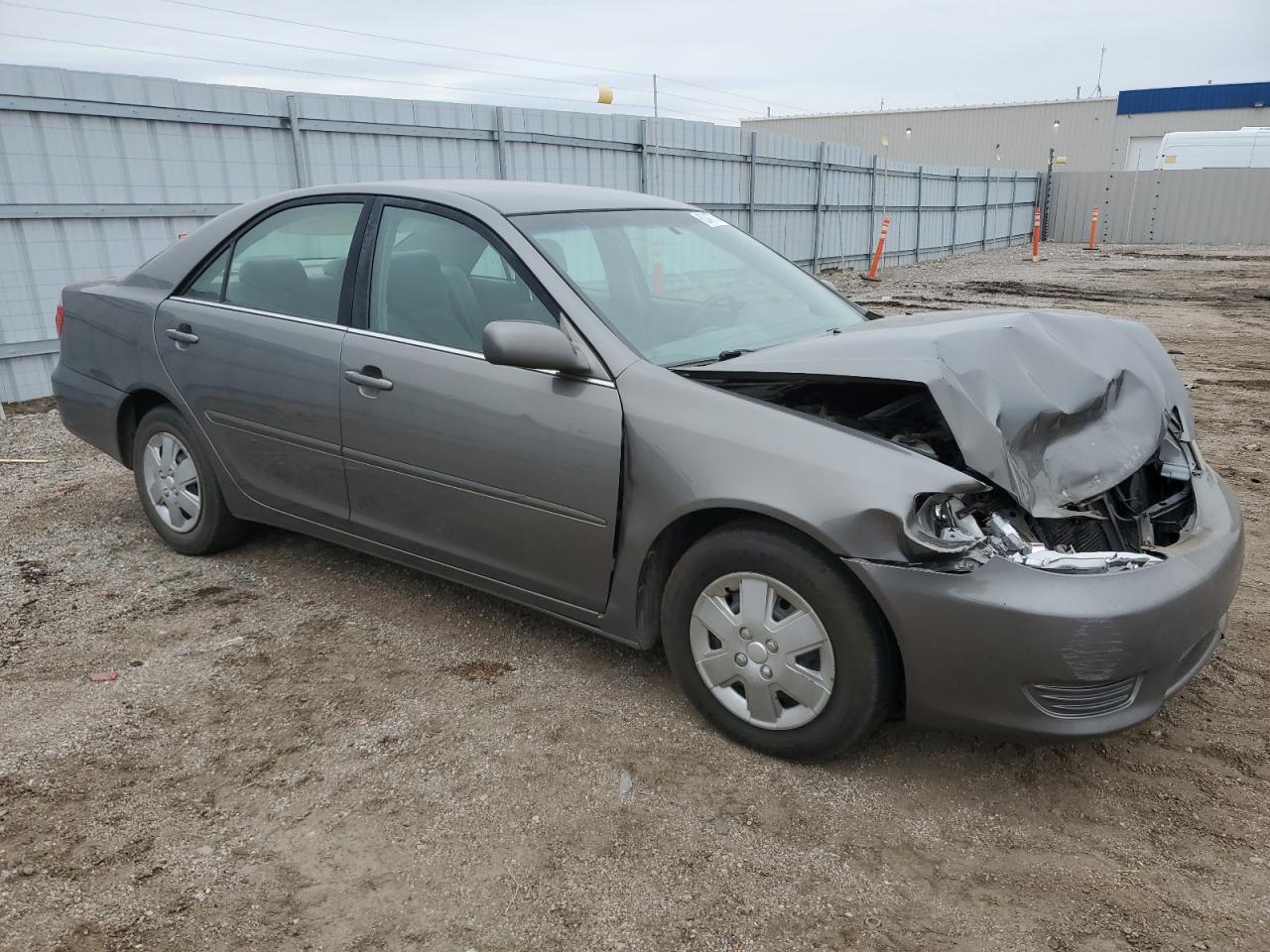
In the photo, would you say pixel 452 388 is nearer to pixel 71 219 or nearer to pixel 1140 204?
pixel 71 219

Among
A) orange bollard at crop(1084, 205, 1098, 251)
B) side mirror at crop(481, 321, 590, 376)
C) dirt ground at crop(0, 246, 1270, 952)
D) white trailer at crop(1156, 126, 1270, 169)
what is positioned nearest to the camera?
dirt ground at crop(0, 246, 1270, 952)

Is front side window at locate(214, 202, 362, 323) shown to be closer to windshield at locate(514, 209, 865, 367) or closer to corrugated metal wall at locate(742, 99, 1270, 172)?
windshield at locate(514, 209, 865, 367)

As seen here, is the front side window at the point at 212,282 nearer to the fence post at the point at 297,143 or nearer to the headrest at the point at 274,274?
the headrest at the point at 274,274

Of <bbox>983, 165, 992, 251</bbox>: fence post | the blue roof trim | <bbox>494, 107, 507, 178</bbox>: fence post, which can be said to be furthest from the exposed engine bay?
the blue roof trim

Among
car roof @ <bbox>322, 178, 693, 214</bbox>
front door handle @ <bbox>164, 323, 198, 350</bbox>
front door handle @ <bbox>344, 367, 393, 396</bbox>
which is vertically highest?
car roof @ <bbox>322, 178, 693, 214</bbox>

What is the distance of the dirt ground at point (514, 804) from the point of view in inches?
91.1

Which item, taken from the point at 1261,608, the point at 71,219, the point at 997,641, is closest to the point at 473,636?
the point at 997,641

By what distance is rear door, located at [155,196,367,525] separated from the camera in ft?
12.1

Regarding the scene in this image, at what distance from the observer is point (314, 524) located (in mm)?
3924

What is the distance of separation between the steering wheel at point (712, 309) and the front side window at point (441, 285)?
54 cm

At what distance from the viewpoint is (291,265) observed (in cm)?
394

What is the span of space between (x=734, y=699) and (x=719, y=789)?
0.27 meters

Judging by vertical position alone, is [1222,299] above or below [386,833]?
below

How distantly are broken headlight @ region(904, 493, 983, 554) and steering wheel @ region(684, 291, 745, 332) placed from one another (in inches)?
46.2
